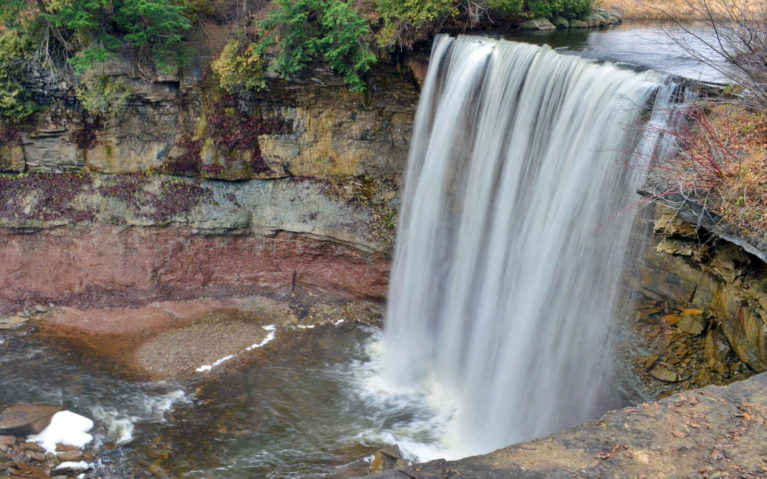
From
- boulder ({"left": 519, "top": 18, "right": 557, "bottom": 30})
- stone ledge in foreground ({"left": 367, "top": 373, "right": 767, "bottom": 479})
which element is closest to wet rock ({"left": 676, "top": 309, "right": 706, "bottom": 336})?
stone ledge in foreground ({"left": 367, "top": 373, "right": 767, "bottom": 479})

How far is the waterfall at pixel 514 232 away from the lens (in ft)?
33.2

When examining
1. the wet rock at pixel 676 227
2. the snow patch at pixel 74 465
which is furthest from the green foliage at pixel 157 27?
the wet rock at pixel 676 227

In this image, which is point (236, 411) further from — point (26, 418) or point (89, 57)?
point (89, 57)

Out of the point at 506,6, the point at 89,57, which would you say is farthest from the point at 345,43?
the point at 89,57

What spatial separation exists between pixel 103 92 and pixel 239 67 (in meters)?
4.16

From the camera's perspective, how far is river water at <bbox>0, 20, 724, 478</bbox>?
11.9 metres

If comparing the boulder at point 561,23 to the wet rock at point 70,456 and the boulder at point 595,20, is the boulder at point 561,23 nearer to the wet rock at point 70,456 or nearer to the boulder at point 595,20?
the boulder at point 595,20

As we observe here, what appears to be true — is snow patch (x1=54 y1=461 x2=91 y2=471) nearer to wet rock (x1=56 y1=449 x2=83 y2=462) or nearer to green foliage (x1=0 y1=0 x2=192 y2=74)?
wet rock (x1=56 y1=449 x2=83 y2=462)

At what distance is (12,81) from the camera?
1681 cm

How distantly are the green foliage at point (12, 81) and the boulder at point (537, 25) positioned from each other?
46.6 feet

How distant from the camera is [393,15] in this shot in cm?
1540

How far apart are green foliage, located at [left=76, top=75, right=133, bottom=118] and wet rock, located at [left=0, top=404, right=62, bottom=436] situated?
8605 millimetres

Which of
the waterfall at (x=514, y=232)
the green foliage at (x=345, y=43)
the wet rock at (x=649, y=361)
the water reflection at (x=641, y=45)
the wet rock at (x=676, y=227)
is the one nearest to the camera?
the wet rock at (x=676, y=227)

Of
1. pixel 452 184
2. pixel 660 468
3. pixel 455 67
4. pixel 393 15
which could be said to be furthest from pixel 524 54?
pixel 660 468
